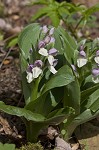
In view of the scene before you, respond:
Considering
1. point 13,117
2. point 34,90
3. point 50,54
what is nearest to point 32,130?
point 34,90

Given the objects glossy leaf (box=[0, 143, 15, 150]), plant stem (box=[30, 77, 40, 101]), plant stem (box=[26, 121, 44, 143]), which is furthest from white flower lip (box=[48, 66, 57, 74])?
glossy leaf (box=[0, 143, 15, 150])

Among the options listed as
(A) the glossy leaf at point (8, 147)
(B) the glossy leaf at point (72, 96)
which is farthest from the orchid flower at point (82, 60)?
(A) the glossy leaf at point (8, 147)

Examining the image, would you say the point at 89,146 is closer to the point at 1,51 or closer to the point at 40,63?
the point at 40,63

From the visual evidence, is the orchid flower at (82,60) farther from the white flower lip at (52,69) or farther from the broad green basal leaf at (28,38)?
the broad green basal leaf at (28,38)

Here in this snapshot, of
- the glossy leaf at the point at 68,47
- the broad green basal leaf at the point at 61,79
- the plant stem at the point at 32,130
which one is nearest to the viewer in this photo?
the broad green basal leaf at the point at 61,79

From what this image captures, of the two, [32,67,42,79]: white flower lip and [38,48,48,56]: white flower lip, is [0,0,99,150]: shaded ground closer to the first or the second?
[32,67,42,79]: white flower lip

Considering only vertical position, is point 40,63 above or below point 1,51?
above

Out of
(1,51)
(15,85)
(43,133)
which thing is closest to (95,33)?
(1,51)
